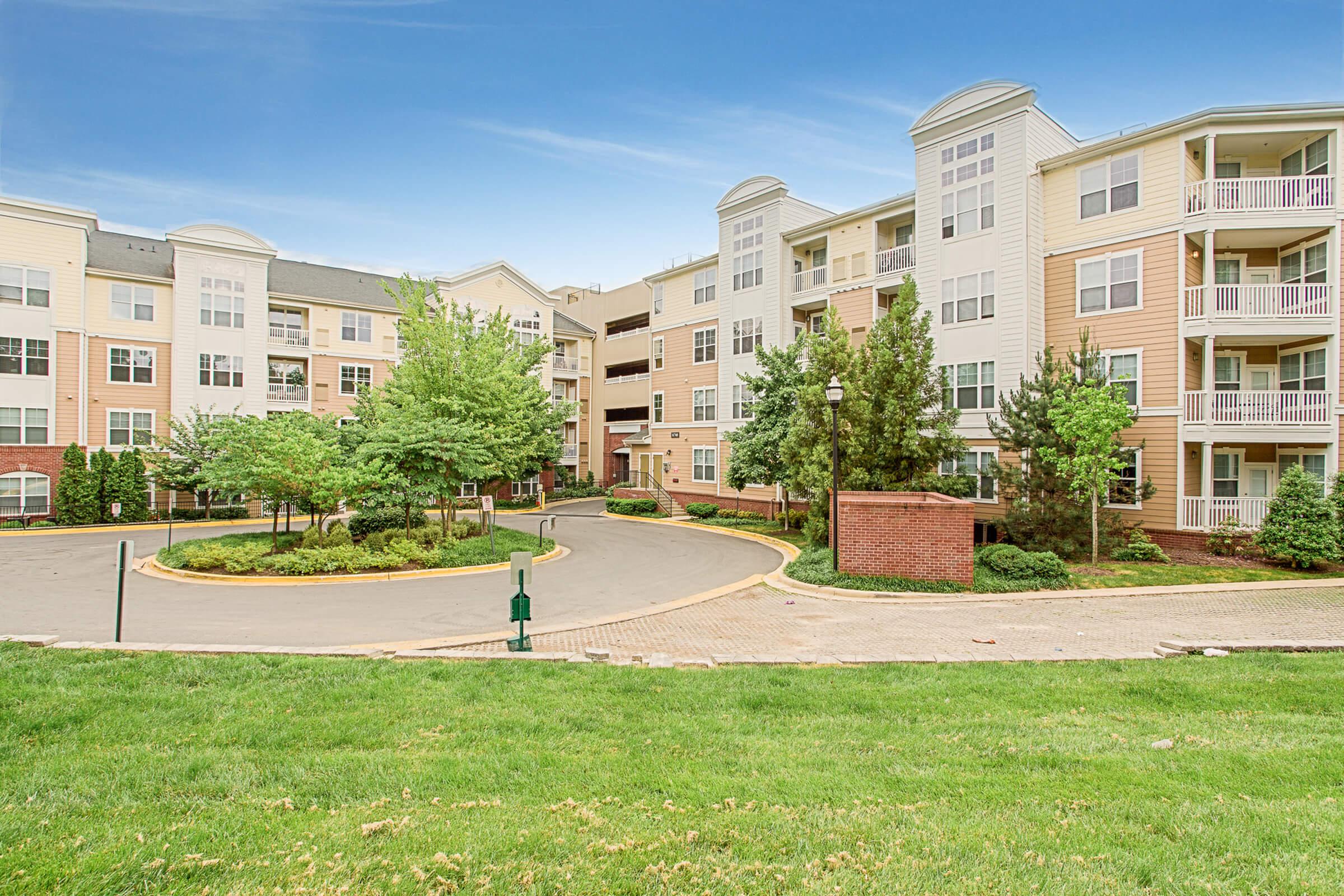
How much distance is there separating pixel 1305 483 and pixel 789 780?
1748cm

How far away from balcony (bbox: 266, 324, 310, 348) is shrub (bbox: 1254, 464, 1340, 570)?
125ft

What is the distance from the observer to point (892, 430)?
16.9 meters

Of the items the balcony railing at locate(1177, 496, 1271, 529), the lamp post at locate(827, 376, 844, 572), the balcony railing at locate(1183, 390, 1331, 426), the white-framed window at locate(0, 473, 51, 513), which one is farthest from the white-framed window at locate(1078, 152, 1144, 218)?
the white-framed window at locate(0, 473, 51, 513)

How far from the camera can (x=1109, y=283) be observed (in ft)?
66.1

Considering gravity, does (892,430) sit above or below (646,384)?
below

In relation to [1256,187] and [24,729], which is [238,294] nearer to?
[24,729]

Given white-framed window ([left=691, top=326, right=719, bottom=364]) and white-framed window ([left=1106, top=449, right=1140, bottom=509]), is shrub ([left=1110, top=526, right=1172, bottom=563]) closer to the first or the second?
white-framed window ([left=1106, top=449, right=1140, bottom=509])

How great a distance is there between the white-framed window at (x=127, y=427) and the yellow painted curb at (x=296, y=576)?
1634 cm

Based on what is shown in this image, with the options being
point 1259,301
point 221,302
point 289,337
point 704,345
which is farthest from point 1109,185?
point 221,302

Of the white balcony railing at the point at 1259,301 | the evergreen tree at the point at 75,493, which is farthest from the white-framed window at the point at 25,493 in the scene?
the white balcony railing at the point at 1259,301

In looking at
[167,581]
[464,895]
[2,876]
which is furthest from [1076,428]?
[167,581]

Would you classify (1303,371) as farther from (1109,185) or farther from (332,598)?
(332,598)

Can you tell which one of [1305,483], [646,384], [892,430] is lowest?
[1305,483]

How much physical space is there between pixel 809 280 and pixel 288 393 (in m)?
26.1
